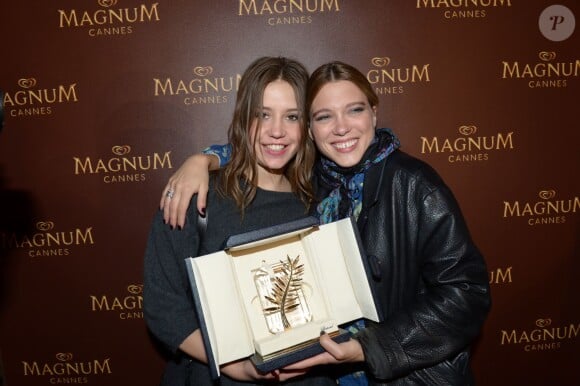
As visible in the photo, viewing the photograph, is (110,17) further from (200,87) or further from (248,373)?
(248,373)

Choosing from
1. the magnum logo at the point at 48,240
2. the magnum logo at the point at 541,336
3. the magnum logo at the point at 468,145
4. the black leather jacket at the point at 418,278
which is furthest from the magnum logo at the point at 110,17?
the magnum logo at the point at 541,336

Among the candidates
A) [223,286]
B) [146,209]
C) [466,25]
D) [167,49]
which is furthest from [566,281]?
[167,49]

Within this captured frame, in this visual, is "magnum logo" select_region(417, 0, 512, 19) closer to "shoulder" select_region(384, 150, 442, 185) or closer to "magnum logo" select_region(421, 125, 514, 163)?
"magnum logo" select_region(421, 125, 514, 163)

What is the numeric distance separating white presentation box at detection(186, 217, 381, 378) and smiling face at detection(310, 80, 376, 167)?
300 mm

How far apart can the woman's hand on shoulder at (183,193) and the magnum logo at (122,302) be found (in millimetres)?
953

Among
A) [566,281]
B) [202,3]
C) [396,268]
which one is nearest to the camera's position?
[396,268]

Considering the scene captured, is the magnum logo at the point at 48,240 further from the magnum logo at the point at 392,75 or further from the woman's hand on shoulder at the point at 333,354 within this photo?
the magnum logo at the point at 392,75

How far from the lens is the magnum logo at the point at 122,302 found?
2.09m

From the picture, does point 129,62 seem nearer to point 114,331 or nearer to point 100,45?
point 100,45

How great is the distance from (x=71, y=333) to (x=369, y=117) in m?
1.84

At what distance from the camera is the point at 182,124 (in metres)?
2.02

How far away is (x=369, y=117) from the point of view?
1425mm

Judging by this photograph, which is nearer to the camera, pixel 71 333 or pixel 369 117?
pixel 369 117

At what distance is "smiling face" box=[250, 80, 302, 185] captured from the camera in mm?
1423
